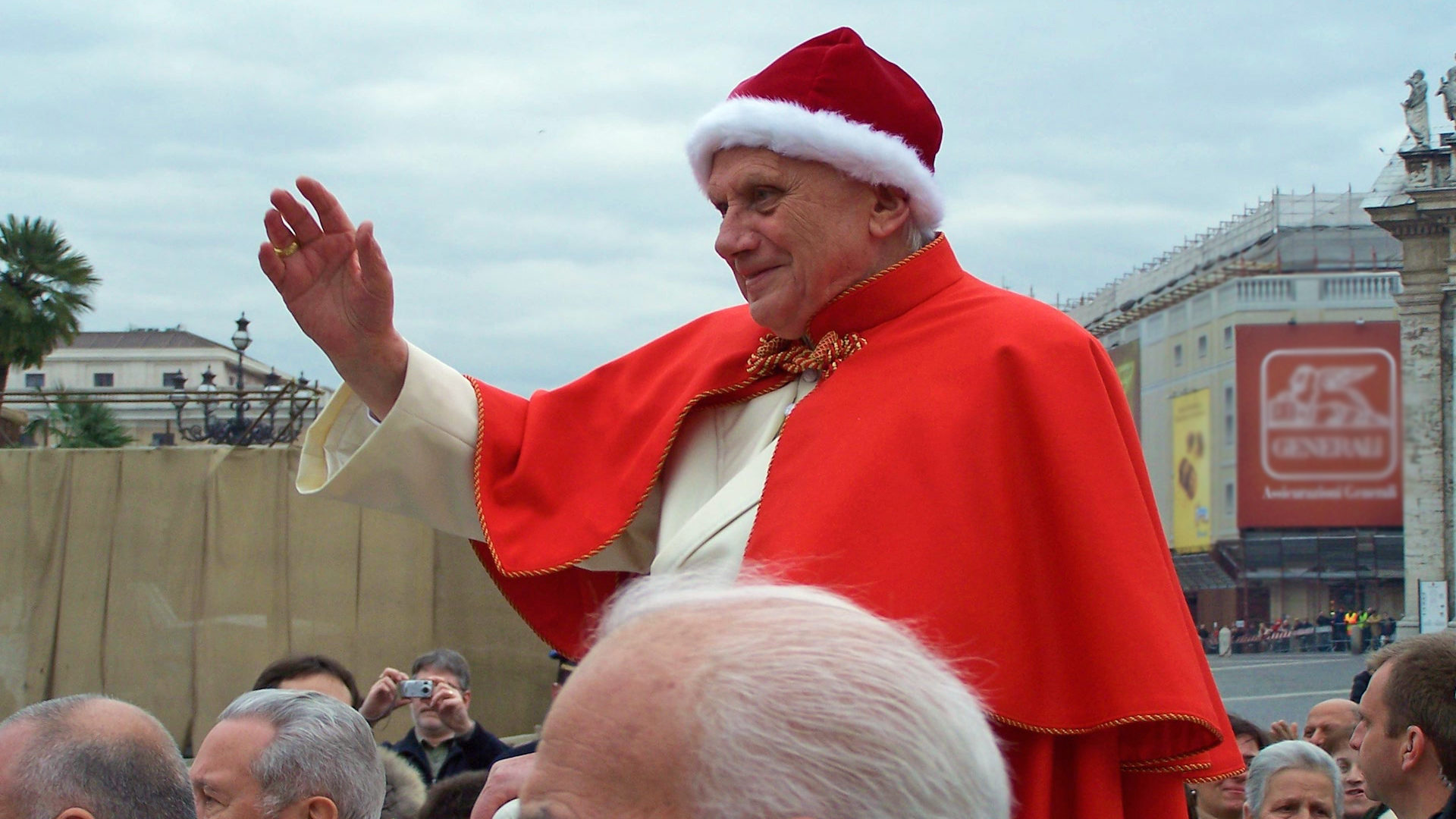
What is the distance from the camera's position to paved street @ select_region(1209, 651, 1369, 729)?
1864cm

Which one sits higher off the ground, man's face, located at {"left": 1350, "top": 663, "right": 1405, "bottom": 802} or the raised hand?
the raised hand

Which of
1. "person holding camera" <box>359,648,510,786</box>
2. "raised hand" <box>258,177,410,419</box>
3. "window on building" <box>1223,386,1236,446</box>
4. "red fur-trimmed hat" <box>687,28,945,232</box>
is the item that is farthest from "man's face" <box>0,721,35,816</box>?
"window on building" <box>1223,386,1236,446</box>

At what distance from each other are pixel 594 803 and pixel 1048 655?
1065 mm

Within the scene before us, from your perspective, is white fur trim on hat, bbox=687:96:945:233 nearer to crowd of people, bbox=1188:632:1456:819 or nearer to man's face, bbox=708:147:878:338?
man's face, bbox=708:147:878:338

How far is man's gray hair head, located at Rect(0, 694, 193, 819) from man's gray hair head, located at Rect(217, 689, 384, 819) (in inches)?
13.9

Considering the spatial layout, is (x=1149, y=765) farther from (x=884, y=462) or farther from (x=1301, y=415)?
(x=1301, y=415)

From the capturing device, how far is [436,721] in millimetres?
5625

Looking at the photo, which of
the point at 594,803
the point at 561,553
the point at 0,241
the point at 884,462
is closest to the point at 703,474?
the point at 561,553

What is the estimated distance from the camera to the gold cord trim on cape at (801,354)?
242cm

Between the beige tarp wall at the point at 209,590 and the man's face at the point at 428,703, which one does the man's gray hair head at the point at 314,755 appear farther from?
the beige tarp wall at the point at 209,590

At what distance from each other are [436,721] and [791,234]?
372 centimetres

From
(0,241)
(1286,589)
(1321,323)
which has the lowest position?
(1286,589)

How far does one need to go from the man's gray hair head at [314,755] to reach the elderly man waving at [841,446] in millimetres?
555

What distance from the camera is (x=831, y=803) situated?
1040mm
